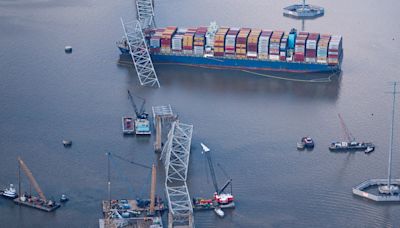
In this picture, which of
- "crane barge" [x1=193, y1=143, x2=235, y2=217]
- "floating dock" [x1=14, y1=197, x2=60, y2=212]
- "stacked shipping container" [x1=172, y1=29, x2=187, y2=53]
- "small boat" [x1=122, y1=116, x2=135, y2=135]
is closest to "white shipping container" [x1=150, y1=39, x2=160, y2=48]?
"stacked shipping container" [x1=172, y1=29, x2=187, y2=53]

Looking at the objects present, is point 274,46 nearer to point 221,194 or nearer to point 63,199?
point 221,194

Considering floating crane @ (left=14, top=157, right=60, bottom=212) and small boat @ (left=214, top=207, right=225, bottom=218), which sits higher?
floating crane @ (left=14, top=157, right=60, bottom=212)

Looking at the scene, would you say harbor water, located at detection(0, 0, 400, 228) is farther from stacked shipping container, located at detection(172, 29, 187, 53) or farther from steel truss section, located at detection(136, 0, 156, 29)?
stacked shipping container, located at detection(172, 29, 187, 53)

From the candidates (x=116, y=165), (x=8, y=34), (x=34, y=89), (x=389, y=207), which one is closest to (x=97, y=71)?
(x=34, y=89)

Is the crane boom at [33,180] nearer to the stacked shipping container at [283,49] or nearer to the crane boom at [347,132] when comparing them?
the crane boom at [347,132]

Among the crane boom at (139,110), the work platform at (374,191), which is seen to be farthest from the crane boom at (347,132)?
the crane boom at (139,110)
